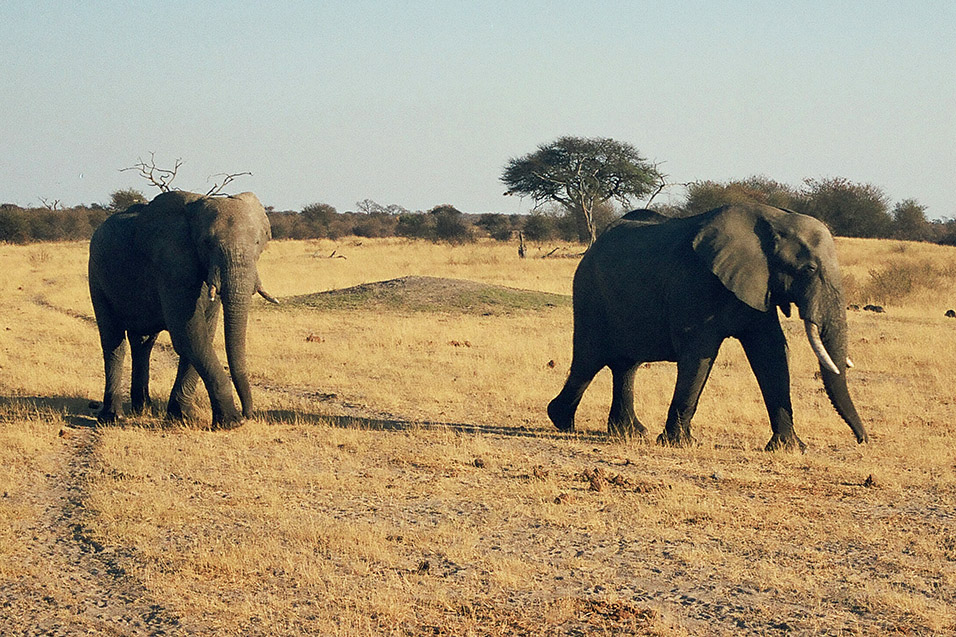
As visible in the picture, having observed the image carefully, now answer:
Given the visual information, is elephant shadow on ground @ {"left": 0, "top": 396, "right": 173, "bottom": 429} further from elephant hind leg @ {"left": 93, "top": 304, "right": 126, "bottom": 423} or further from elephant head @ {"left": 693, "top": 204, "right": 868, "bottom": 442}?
elephant head @ {"left": 693, "top": 204, "right": 868, "bottom": 442}

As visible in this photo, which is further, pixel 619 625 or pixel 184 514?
pixel 184 514

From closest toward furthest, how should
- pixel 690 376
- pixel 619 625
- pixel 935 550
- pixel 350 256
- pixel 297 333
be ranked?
pixel 619 625 → pixel 935 550 → pixel 690 376 → pixel 297 333 → pixel 350 256

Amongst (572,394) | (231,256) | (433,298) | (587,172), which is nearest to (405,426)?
(572,394)

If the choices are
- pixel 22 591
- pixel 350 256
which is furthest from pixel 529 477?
pixel 350 256

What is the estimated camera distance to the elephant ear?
10359 millimetres

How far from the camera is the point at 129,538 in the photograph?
7586 mm

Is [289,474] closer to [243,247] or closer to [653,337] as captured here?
[243,247]

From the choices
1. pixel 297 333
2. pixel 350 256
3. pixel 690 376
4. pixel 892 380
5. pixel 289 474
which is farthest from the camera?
pixel 350 256

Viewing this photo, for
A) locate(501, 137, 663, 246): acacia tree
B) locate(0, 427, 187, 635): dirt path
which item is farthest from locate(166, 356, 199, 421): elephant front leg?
locate(501, 137, 663, 246): acacia tree

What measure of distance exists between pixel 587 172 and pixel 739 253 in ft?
145

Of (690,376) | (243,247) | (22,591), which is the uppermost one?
(243,247)

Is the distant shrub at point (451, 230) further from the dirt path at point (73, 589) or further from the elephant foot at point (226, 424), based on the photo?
the dirt path at point (73, 589)

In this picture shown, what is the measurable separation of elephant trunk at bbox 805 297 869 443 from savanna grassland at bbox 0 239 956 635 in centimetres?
52

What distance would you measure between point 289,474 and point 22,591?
3.16m
